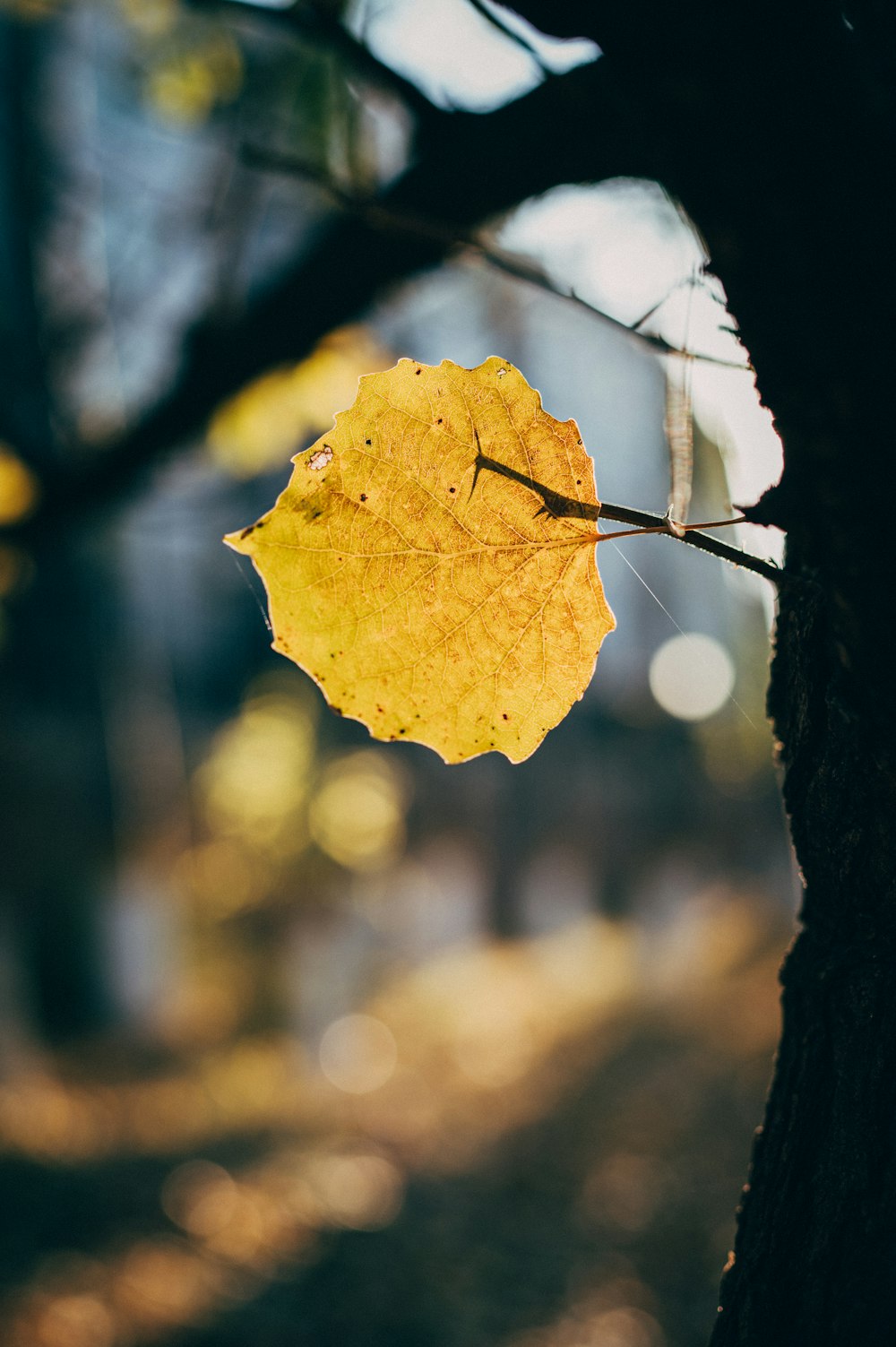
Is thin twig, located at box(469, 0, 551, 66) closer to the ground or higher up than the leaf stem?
higher up

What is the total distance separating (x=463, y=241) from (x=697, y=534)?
37cm

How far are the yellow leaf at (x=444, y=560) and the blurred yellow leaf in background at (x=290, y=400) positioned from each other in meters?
1.69

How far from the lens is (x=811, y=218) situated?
44 centimetres

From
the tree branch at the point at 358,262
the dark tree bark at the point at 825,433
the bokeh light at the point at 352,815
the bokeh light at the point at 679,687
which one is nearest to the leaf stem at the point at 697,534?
the dark tree bark at the point at 825,433

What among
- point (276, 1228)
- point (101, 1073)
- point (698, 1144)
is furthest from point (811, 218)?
point (101, 1073)

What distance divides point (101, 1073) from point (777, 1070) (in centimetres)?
703

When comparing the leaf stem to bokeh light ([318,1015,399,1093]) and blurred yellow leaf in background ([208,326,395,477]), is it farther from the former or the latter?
bokeh light ([318,1015,399,1093])

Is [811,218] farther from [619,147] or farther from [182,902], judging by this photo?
[182,902]

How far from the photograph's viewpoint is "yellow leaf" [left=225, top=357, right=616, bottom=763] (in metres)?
0.56

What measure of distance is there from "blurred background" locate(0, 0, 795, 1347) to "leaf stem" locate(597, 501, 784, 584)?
0.49 feet

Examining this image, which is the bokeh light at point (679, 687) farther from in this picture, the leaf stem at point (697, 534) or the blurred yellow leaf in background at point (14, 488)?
the leaf stem at point (697, 534)

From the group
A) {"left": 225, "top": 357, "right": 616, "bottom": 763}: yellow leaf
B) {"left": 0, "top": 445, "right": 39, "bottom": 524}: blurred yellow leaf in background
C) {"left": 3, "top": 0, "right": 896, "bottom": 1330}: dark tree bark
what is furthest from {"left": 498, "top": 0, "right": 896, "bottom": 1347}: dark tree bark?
{"left": 0, "top": 445, "right": 39, "bottom": 524}: blurred yellow leaf in background

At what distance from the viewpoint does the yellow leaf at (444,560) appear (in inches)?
21.9

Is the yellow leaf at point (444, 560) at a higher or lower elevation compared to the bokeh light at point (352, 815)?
lower
